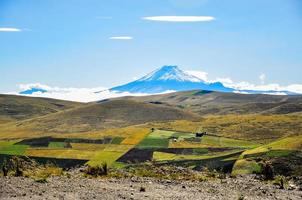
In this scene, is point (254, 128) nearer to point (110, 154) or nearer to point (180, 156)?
point (180, 156)

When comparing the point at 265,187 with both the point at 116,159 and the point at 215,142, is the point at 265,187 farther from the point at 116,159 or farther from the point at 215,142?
the point at 215,142

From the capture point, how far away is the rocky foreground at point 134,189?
22.5 meters

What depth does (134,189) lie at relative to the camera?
81.8 feet

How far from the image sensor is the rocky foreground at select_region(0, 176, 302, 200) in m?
22.5

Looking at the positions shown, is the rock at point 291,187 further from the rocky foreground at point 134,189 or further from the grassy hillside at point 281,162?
the grassy hillside at point 281,162

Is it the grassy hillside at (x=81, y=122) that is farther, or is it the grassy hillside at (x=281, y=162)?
the grassy hillside at (x=81, y=122)

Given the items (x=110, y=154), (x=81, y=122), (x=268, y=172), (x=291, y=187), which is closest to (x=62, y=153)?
(x=110, y=154)

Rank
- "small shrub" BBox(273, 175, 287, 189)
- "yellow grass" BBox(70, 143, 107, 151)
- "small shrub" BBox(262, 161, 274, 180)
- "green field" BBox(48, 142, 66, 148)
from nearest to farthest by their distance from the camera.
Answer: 1. "small shrub" BBox(273, 175, 287, 189)
2. "small shrub" BBox(262, 161, 274, 180)
3. "yellow grass" BBox(70, 143, 107, 151)
4. "green field" BBox(48, 142, 66, 148)

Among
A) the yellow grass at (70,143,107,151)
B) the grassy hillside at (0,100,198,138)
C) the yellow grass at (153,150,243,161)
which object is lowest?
the yellow grass at (153,150,243,161)

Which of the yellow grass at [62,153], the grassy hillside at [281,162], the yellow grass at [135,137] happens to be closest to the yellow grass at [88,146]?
the yellow grass at [62,153]

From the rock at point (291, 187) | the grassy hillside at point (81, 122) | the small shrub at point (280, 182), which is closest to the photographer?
the rock at point (291, 187)

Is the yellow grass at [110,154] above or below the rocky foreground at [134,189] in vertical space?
below

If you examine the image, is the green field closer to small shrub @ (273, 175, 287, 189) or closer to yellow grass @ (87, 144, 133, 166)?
yellow grass @ (87, 144, 133, 166)

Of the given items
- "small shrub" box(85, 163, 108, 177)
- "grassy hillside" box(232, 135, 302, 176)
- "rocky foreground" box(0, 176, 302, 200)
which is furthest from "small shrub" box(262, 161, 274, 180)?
"small shrub" box(85, 163, 108, 177)
